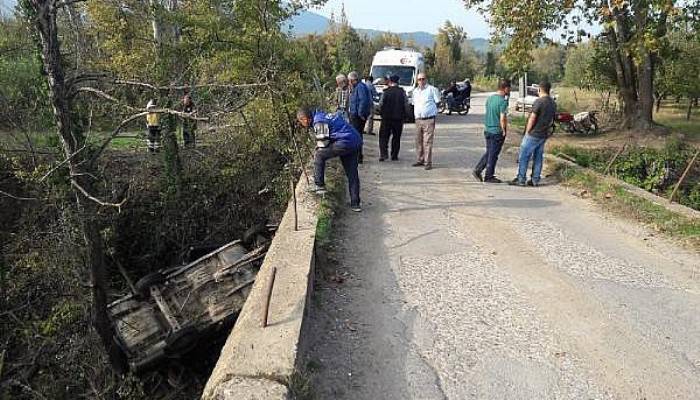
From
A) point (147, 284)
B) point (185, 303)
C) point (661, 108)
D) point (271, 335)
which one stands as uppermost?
point (661, 108)

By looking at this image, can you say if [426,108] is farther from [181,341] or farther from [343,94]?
[181,341]

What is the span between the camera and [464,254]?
6.40 metres

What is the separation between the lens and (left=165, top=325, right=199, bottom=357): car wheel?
688 centimetres

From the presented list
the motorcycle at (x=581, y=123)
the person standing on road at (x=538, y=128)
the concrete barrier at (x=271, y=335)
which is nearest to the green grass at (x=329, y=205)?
the concrete barrier at (x=271, y=335)

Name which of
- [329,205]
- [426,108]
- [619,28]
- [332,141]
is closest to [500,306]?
[329,205]

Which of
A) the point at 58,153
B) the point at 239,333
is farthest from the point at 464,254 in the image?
the point at 58,153

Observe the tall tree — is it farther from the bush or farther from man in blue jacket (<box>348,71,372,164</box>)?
man in blue jacket (<box>348,71,372,164</box>)

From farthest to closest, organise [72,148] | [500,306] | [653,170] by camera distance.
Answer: [653,170] < [72,148] < [500,306]

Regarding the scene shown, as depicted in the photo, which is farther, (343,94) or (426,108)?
(343,94)

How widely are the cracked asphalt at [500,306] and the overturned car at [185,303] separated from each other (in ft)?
5.03

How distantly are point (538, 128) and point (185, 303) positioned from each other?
248 inches

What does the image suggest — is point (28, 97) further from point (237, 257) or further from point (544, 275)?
point (544, 275)

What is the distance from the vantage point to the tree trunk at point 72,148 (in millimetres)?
5988

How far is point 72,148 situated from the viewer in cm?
662
